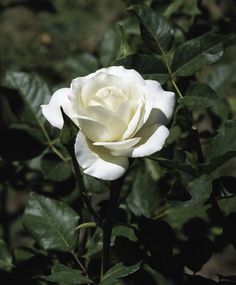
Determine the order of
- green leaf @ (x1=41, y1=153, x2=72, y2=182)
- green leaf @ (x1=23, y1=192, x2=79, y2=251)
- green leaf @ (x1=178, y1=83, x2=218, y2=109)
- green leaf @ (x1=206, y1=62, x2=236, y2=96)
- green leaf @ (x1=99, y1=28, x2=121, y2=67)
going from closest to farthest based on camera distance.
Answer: green leaf @ (x1=178, y1=83, x2=218, y2=109) < green leaf @ (x1=23, y1=192, x2=79, y2=251) < green leaf @ (x1=41, y1=153, x2=72, y2=182) < green leaf @ (x1=99, y1=28, x2=121, y2=67) < green leaf @ (x1=206, y1=62, x2=236, y2=96)

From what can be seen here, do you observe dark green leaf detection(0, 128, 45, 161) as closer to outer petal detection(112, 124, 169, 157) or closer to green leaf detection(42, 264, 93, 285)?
green leaf detection(42, 264, 93, 285)

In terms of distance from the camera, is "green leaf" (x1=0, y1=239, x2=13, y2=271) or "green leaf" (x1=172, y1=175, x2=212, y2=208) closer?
"green leaf" (x1=172, y1=175, x2=212, y2=208)

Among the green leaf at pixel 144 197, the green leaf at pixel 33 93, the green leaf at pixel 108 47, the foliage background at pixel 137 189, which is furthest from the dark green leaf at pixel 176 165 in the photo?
the green leaf at pixel 108 47

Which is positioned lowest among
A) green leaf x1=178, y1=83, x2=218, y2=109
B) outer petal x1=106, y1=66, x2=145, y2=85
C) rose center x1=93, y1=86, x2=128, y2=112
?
green leaf x1=178, y1=83, x2=218, y2=109

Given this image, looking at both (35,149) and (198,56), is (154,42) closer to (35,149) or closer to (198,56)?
(198,56)

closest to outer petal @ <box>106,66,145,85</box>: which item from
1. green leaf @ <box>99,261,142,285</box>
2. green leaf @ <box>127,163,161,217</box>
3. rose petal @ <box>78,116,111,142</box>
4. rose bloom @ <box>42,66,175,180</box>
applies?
rose bloom @ <box>42,66,175,180</box>

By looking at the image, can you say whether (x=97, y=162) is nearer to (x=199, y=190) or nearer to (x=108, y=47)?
(x=199, y=190)
